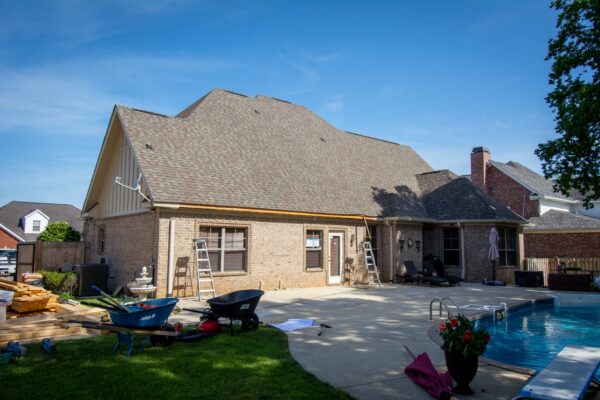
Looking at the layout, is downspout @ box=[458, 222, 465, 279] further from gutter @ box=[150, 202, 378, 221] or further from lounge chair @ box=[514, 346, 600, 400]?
lounge chair @ box=[514, 346, 600, 400]

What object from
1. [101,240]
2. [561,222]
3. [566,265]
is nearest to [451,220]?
[566,265]

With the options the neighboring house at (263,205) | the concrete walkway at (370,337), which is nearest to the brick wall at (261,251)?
the neighboring house at (263,205)

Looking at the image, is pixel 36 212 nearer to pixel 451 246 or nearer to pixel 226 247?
pixel 226 247

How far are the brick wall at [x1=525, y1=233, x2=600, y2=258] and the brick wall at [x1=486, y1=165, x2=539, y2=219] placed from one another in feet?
8.73

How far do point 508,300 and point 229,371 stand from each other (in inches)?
465

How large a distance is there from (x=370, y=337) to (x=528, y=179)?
2813 cm

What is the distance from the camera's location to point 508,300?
1466cm

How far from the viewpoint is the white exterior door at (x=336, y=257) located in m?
18.8

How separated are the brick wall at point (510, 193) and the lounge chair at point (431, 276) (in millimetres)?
12925

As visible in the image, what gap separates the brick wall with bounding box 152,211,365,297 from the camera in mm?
14156

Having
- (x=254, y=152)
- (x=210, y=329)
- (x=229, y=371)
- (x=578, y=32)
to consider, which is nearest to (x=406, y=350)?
(x=229, y=371)

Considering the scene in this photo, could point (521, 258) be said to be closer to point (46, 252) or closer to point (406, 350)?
point (406, 350)

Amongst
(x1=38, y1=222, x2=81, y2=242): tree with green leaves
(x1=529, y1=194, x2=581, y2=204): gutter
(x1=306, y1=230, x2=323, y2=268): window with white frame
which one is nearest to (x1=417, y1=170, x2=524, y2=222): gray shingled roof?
(x1=306, y1=230, x2=323, y2=268): window with white frame

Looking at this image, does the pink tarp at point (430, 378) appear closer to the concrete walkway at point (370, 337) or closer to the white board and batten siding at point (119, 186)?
the concrete walkway at point (370, 337)
